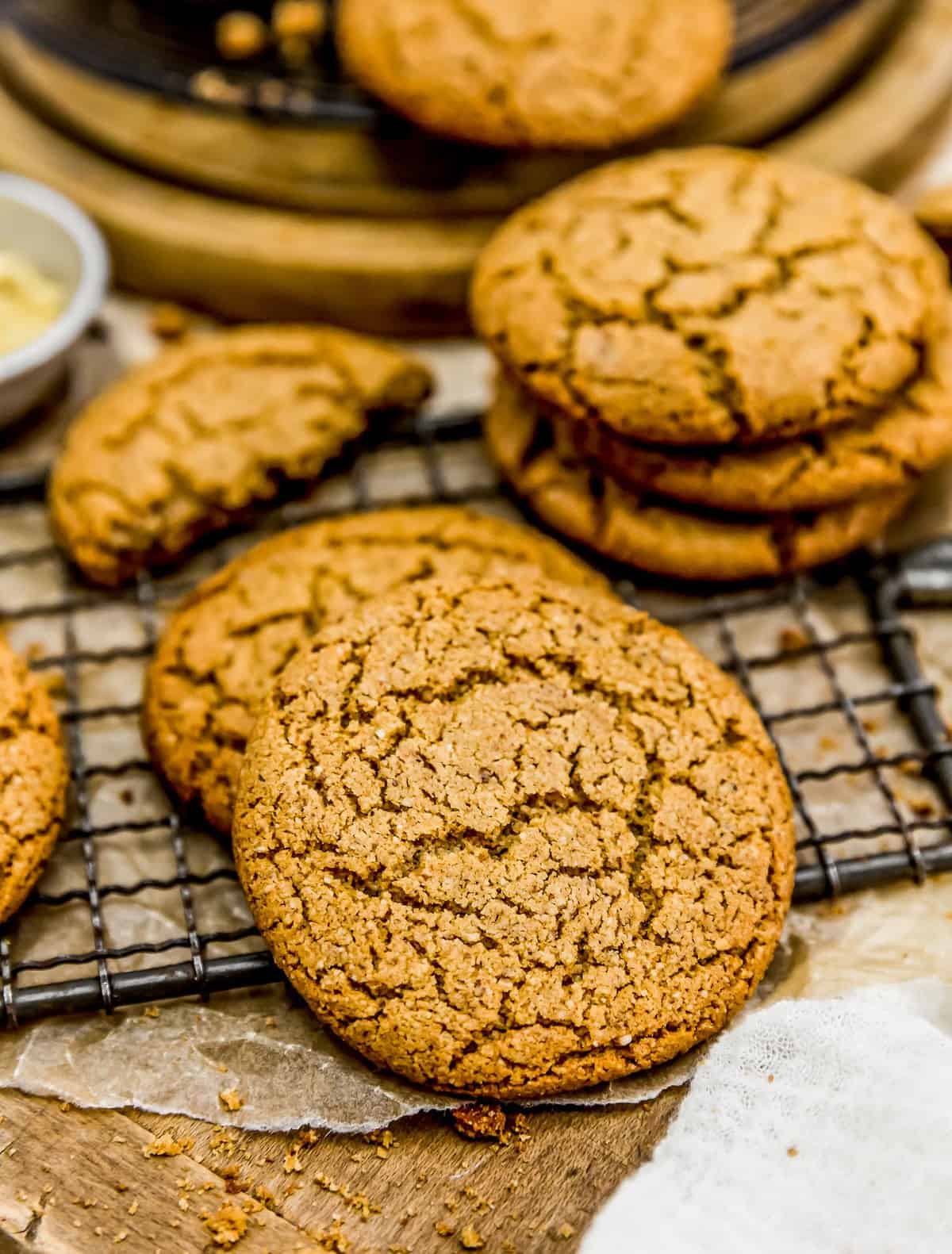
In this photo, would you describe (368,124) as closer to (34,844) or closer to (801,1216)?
(34,844)

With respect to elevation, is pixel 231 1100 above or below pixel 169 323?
below

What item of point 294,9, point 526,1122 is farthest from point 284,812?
point 294,9

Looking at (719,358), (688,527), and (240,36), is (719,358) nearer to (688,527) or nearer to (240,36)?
(688,527)

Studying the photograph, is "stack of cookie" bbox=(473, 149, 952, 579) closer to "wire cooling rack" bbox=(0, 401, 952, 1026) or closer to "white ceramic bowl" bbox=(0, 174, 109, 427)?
"wire cooling rack" bbox=(0, 401, 952, 1026)

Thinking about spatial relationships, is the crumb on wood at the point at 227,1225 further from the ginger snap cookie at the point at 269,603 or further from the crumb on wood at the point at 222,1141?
the ginger snap cookie at the point at 269,603

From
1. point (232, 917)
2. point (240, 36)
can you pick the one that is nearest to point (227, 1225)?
point (232, 917)

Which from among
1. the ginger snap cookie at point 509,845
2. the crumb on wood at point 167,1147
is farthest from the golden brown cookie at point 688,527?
the crumb on wood at point 167,1147
